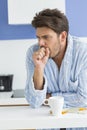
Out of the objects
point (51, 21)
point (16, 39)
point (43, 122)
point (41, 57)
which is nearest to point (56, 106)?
point (43, 122)

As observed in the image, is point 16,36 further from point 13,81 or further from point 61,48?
point 61,48

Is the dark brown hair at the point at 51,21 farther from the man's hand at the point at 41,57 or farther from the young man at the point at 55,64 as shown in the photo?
the man's hand at the point at 41,57

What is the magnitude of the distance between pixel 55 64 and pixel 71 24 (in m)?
1.23

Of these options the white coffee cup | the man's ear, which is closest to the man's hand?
the man's ear

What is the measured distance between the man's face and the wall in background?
116cm

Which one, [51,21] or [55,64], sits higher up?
[51,21]

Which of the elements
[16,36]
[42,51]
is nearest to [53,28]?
[42,51]

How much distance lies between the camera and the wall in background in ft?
9.37

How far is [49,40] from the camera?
1.69 meters

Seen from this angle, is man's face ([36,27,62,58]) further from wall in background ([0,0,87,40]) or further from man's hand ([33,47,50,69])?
wall in background ([0,0,87,40])

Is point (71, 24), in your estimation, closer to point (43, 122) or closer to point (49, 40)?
point (49, 40)

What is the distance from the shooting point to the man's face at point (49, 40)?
5.41 ft

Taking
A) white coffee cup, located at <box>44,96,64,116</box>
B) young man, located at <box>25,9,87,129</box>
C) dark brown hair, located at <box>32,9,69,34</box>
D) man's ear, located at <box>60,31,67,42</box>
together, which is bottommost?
white coffee cup, located at <box>44,96,64,116</box>

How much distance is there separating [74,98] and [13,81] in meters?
1.31
